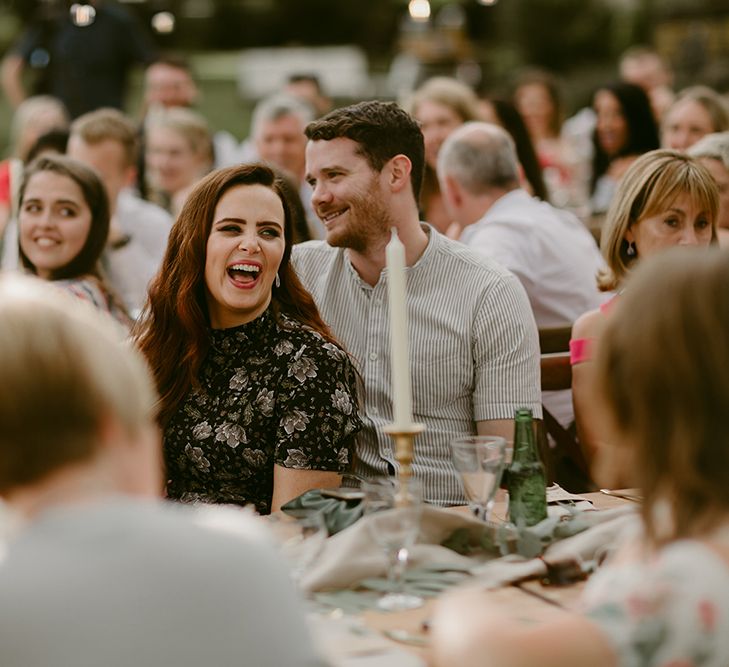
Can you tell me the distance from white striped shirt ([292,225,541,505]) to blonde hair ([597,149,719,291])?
0.51m

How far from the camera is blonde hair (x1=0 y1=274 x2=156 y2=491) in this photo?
1172mm

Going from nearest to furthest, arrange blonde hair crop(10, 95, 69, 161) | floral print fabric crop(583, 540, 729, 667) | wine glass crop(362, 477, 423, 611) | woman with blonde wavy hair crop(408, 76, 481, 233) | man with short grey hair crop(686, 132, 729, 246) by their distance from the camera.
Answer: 1. floral print fabric crop(583, 540, 729, 667)
2. wine glass crop(362, 477, 423, 611)
3. man with short grey hair crop(686, 132, 729, 246)
4. woman with blonde wavy hair crop(408, 76, 481, 233)
5. blonde hair crop(10, 95, 69, 161)

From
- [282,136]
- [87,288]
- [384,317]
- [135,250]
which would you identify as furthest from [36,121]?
[384,317]

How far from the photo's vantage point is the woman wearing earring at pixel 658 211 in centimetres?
335

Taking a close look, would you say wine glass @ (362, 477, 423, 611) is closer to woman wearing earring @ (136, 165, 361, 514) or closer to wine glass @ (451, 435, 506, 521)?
wine glass @ (451, 435, 506, 521)

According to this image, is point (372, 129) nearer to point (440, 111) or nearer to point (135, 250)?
point (135, 250)

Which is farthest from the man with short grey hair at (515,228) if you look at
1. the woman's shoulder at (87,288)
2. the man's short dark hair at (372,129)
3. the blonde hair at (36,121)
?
the blonde hair at (36,121)

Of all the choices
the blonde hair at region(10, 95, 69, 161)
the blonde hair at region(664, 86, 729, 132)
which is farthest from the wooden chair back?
the blonde hair at region(10, 95, 69, 161)

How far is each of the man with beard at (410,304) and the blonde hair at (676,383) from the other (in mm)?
1553

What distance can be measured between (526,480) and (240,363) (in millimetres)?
866

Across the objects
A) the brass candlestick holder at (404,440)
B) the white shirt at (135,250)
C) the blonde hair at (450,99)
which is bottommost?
the brass candlestick holder at (404,440)

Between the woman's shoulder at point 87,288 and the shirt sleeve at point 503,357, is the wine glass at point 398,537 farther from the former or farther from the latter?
the woman's shoulder at point 87,288

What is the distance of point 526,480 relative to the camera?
2.15m

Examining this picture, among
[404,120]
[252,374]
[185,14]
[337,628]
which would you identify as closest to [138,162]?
[404,120]
